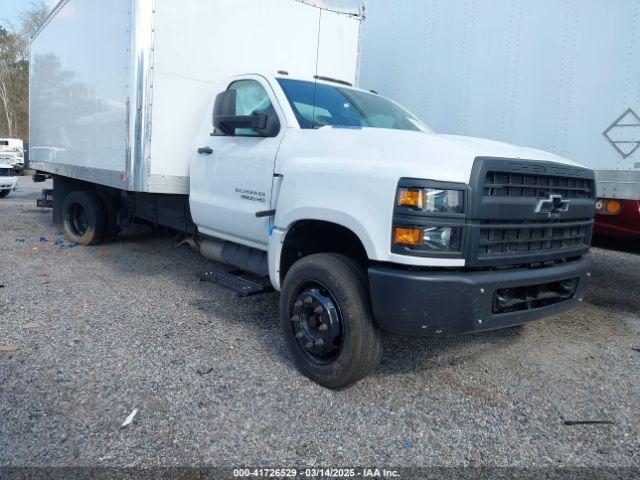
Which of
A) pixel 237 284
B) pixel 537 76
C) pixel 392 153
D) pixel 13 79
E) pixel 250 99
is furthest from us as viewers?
pixel 13 79

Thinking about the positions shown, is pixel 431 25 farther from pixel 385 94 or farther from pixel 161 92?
pixel 161 92

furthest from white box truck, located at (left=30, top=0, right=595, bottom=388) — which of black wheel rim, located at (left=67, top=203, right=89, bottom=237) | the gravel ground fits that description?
black wheel rim, located at (left=67, top=203, right=89, bottom=237)

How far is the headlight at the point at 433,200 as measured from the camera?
285 cm

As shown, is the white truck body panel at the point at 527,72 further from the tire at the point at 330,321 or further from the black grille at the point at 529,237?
the tire at the point at 330,321

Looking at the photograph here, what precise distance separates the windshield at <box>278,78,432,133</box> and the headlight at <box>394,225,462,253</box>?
5.07ft

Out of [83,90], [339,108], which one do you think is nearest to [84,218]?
[83,90]

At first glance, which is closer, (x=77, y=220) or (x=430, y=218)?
(x=430, y=218)

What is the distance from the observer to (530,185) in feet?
10.3

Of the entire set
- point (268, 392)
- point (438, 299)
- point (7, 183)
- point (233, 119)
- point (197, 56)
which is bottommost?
point (268, 392)

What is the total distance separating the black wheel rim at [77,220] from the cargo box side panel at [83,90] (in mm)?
609

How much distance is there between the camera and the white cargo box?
16.3 feet

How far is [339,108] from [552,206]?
191 cm

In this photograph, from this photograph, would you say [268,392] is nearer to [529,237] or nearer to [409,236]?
[409,236]

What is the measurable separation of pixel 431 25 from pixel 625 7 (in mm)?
1959
